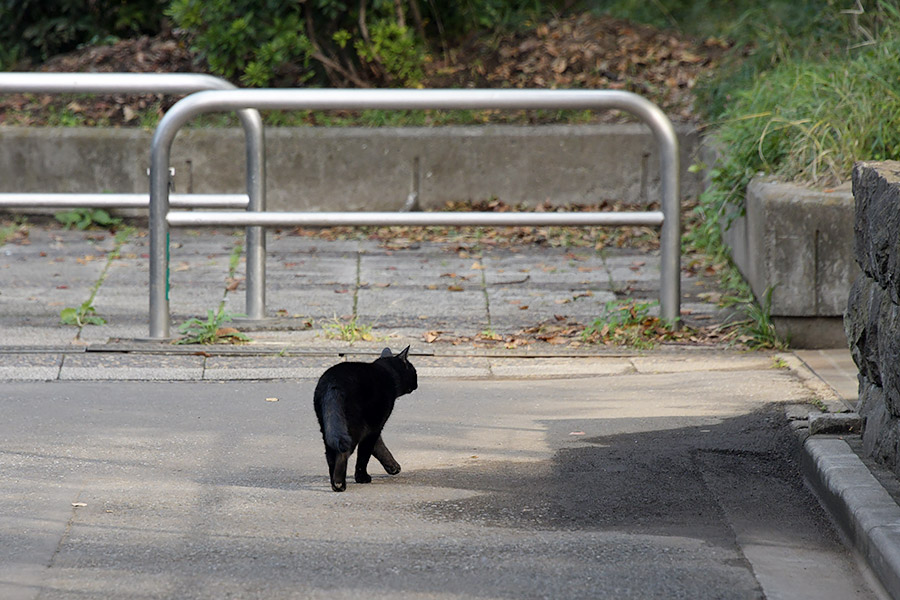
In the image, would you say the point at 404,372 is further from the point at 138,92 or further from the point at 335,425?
the point at 138,92

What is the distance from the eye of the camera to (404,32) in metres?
10.2

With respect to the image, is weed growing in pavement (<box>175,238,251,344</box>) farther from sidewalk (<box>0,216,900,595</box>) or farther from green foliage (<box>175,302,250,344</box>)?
sidewalk (<box>0,216,900,595</box>)

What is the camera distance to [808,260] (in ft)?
18.8

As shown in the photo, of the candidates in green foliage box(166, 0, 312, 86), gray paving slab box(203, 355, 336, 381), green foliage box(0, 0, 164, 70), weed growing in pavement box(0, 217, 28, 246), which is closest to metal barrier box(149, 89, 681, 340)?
gray paving slab box(203, 355, 336, 381)

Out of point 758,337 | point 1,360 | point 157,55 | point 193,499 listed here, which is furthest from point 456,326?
point 157,55

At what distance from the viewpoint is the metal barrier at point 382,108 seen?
19.1ft

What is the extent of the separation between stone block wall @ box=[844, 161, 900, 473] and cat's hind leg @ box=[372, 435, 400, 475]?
5.12 ft

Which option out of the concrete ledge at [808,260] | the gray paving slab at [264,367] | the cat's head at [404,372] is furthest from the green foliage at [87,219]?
the cat's head at [404,372]

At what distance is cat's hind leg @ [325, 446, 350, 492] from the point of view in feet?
12.5

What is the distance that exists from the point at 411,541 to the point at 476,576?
0.32 meters

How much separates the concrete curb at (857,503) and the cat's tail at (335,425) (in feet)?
4.84

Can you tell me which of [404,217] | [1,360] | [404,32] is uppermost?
[404,32]

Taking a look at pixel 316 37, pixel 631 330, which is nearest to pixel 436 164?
pixel 316 37

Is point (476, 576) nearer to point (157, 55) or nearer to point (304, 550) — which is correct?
point (304, 550)
